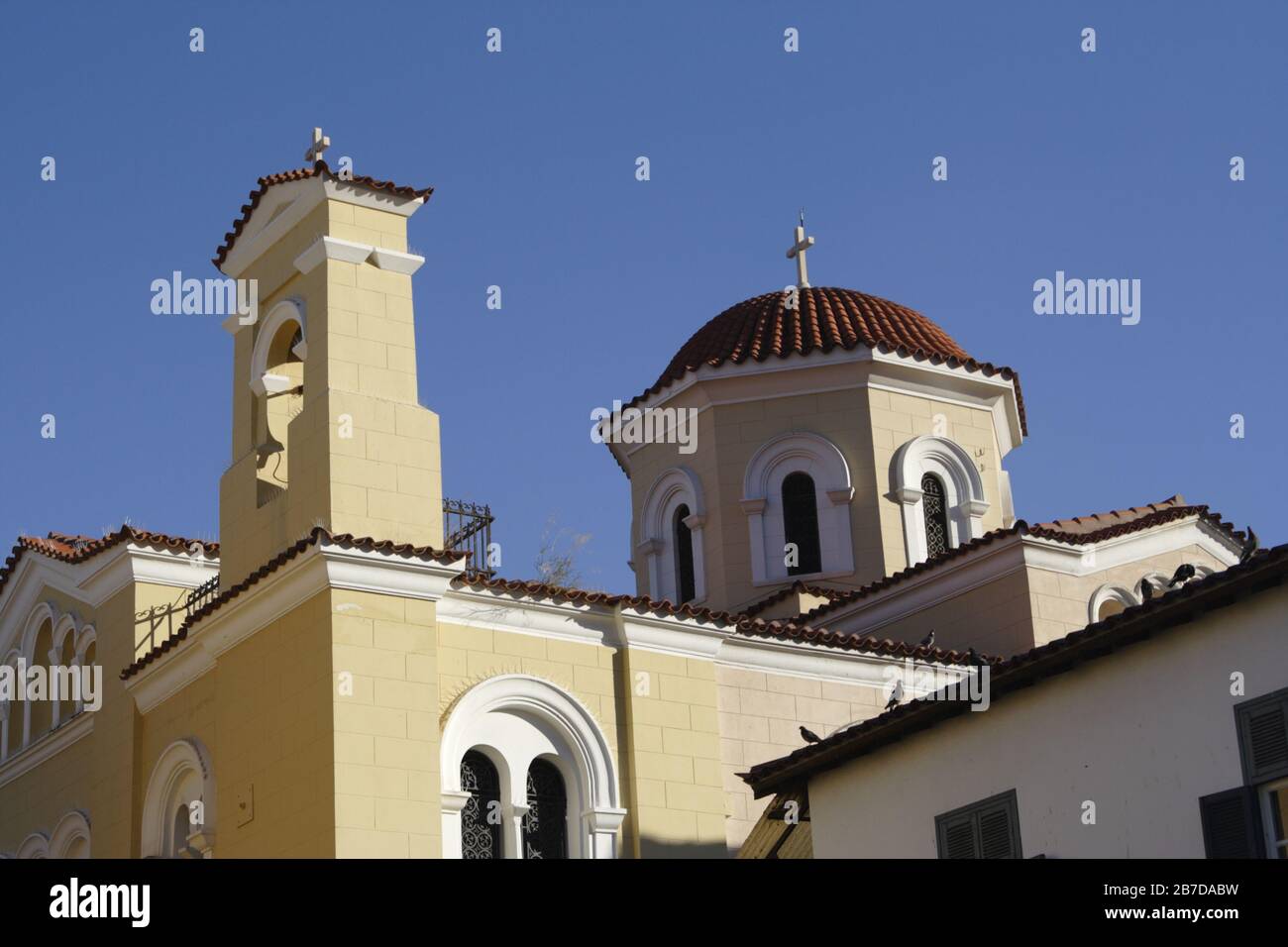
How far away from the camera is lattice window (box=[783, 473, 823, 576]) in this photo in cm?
2819

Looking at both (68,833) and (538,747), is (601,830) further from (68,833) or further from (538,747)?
(68,833)

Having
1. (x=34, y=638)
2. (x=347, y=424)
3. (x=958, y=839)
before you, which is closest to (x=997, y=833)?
(x=958, y=839)

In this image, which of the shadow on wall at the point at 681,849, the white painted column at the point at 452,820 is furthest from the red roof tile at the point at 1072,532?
the white painted column at the point at 452,820

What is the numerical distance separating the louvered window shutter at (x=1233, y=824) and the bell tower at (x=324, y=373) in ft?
26.6

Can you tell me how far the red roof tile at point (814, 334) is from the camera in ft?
95.2

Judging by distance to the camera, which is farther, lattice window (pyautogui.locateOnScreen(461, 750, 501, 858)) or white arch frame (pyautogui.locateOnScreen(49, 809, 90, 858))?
white arch frame (pyautogui.locateOnScreen(49, 809, 90, 858))

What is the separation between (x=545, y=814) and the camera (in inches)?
809

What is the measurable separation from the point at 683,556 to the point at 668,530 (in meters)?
0.45

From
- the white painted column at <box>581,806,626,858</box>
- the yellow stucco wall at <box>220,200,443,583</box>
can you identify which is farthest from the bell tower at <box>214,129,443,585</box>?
the white painted column at <box>581,806,626,858</box>

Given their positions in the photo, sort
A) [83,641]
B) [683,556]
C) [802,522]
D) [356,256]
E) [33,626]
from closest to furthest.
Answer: [356,256]
[83,641]
[33,626]
[802,522]
[683,556]

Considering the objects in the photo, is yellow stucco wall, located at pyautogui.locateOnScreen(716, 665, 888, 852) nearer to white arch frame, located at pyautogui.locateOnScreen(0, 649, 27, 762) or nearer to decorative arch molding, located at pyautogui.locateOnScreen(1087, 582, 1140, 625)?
decorative arch molding, located at pyautogui.locateOnScreen(1087, 582, 1140, 625)

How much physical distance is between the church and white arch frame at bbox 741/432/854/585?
0.04 m

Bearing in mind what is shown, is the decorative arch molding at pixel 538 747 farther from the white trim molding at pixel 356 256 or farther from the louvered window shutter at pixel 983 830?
the white trim molding at pixel 356 256
